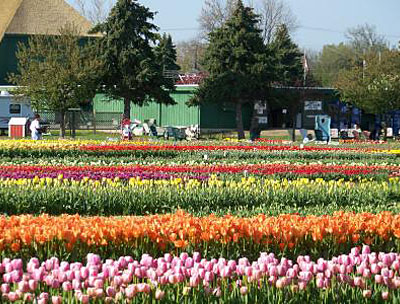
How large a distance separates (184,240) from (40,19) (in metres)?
58.6

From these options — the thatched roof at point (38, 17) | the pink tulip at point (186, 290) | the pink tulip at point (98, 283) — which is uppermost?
the thatched roof at point (38, 17)

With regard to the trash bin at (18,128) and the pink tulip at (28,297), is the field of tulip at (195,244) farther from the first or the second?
the trash bin at (18,128)

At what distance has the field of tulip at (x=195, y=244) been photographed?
5320 mm

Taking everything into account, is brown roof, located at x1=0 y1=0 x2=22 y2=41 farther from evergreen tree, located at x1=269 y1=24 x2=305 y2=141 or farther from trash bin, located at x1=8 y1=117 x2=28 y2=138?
evergreen tree, located at x1=269 y1=24 x2=305 y2=141

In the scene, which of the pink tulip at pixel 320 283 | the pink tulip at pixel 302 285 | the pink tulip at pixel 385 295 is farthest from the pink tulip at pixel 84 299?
the pink tulip at pixel 385 295

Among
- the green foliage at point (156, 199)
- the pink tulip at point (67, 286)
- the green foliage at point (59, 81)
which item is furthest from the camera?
the green foliage at point (59, 81)

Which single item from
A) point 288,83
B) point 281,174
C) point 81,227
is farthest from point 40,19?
point 81,227

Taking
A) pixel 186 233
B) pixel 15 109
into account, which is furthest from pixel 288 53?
pixel 186 233

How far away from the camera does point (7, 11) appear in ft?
213

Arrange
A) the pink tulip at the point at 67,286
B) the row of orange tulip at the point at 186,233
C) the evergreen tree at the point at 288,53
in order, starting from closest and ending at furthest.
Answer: the pink tulip at the point at 67,286
the row of orange tulip at the point at 186,233
the evergreen tree at the point at 288,53

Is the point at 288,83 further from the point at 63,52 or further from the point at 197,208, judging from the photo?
the point at 197,208

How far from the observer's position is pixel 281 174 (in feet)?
50.9

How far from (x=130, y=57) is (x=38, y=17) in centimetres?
2356

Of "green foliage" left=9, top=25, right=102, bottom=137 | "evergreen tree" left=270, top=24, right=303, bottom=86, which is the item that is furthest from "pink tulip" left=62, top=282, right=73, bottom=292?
"evergreen tree" left=270, top=24, right=303, bottom=86
